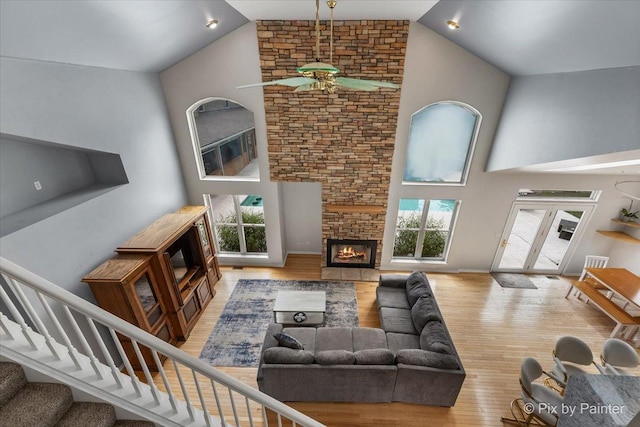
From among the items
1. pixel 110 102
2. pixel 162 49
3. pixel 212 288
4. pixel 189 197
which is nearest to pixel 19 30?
pixel 110 102

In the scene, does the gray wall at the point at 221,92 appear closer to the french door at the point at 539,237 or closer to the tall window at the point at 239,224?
the tall window at the point at 239,224

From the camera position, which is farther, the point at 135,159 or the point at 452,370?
the point at 135,159

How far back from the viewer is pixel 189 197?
6129 mm

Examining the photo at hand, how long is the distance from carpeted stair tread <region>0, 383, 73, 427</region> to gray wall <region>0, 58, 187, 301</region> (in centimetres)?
177

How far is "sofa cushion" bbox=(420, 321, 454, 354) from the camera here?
367 cm

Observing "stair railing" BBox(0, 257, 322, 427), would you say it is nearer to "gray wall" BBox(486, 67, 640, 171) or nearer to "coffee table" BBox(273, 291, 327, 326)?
"coffee table" BBox(273, 291, 327, 326)

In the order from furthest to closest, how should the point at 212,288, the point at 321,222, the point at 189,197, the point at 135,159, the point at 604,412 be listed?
1. the point at 321,222
2. the point at 189,197
3. the point at 212,288
4. the point at 135,159
5. the point at 604,412

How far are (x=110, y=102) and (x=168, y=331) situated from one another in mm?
3622

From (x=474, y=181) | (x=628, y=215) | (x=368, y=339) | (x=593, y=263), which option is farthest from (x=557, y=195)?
(x=368, y=339)

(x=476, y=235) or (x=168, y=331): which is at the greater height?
(x=476, y=235)

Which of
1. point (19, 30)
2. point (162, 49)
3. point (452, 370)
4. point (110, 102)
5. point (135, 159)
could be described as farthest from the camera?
point (135, 159)

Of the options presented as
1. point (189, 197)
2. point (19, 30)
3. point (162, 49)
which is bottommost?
point (189, 197)

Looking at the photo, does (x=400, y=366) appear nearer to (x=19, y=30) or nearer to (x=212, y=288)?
(x=212, y=288)

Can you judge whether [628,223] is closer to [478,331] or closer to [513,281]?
[513,281]
